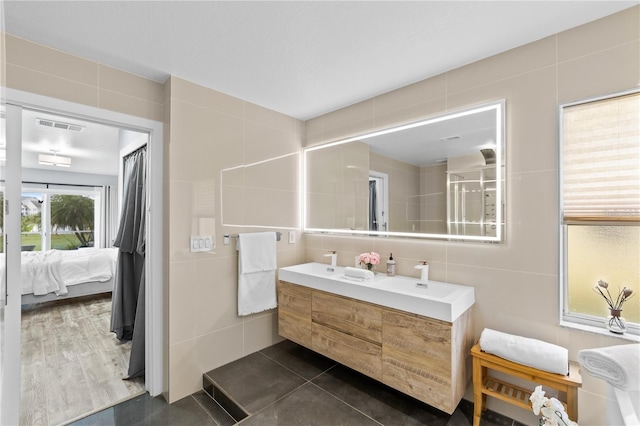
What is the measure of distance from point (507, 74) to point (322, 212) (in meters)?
1.88

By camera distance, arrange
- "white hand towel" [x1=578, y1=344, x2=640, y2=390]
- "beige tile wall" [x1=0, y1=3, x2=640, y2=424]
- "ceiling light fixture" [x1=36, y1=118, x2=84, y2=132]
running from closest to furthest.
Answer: "white hand towel" [x1=578, y1=344, x2=640, y2=390] < "beige tile wall" [x1=0, y1=3, x2=640, y2=424] < "ceiling light fixture" [x1=36, y1=118, x2=84, y2=132]

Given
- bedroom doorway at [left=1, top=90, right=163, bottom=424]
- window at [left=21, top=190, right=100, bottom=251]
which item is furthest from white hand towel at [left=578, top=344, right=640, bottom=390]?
window at [left=21, top=190, right=100, bottom=251]

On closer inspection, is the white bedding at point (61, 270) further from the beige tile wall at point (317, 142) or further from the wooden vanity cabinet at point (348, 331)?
the wooden vanity cabinet at point (348, 331)

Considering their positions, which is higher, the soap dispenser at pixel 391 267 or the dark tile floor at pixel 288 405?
the soap dispenser at pixel 391 267

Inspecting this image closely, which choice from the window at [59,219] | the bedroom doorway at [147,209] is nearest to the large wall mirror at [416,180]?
the bedroom doorway at [147,209]

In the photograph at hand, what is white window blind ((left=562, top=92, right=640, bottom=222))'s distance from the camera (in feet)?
5.03

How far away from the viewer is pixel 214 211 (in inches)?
95.0

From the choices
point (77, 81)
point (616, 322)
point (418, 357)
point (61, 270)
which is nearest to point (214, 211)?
point (77, 81)

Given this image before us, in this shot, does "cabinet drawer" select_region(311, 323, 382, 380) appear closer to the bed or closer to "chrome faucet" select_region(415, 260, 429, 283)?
"chrome faucet" select_region(415, 260, 429, 283)

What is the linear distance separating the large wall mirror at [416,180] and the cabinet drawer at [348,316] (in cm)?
71

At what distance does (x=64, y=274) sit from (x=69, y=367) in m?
2.32

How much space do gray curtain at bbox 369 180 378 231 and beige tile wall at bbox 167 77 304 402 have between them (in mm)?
889

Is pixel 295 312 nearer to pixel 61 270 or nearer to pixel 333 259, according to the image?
pixel 333 259

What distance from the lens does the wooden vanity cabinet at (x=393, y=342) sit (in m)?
1.70
